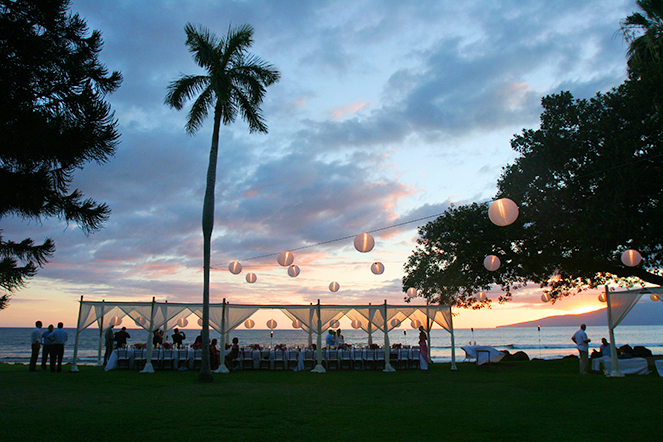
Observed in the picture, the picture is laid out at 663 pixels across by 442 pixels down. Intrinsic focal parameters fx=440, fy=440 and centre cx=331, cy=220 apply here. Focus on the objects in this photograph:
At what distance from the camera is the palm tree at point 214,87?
41.4 feet

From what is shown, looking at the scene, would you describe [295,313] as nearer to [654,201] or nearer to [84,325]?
[84,325]

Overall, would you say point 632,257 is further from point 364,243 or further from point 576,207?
point 364,243

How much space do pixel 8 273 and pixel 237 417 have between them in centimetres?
904

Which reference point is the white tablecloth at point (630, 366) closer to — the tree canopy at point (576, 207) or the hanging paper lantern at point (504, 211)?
the tree canopy at point (576, 207)

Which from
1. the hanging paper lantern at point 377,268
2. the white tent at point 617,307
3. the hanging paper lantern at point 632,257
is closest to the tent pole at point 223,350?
the hanging paper lantern at point 377,268

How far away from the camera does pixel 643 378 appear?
1255 centimetres

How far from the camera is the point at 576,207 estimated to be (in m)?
16.2

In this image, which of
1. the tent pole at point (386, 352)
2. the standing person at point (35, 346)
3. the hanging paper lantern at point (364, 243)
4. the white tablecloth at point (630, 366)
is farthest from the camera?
the tent pole at point (386, 352)

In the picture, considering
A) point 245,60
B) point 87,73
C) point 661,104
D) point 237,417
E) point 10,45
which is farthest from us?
point 661,104

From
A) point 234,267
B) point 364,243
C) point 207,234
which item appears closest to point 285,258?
point 234,267

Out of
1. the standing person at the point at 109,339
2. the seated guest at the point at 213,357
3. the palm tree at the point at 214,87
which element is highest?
the palm tree at the point at 214,87

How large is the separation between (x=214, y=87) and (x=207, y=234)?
4.23 metres

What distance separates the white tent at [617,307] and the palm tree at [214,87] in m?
12.0

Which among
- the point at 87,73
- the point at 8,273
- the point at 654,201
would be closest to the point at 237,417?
the point at 87,73
